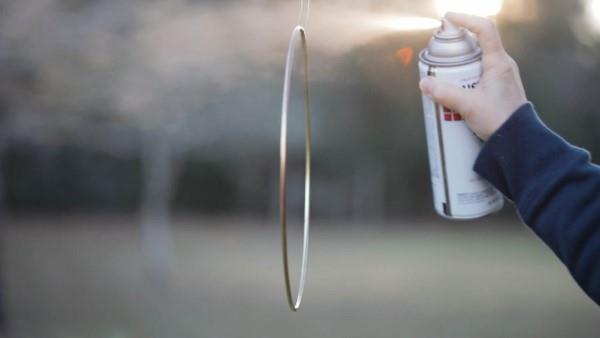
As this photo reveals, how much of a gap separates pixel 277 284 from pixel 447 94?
5.65 metres

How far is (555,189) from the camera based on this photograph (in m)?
1.10

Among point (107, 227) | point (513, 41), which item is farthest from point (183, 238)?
point (513, 41)

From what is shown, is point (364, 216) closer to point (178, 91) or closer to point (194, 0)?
point (178, 91)

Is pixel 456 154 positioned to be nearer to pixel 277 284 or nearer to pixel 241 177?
pixel 277 284

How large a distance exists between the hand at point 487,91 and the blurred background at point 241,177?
13.0 ft

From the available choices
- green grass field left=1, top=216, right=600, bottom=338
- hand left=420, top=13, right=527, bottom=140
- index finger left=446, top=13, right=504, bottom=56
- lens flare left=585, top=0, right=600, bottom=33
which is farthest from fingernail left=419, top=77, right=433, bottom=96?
lens flare left=585, top=0, right=600, bottom=33

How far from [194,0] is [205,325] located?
2.88m

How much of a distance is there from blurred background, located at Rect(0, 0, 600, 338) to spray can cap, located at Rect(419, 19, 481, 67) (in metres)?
3.84

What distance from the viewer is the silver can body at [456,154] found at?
1334mm

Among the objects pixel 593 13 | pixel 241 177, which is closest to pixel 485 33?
pixel 593 13

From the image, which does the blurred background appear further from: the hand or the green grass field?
the hand

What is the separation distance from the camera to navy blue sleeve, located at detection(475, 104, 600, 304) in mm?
1075

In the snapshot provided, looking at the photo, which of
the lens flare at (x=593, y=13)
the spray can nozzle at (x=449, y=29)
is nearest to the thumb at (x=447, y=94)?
the spray can nozzle at (x=449, y=29)

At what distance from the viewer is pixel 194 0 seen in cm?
670
